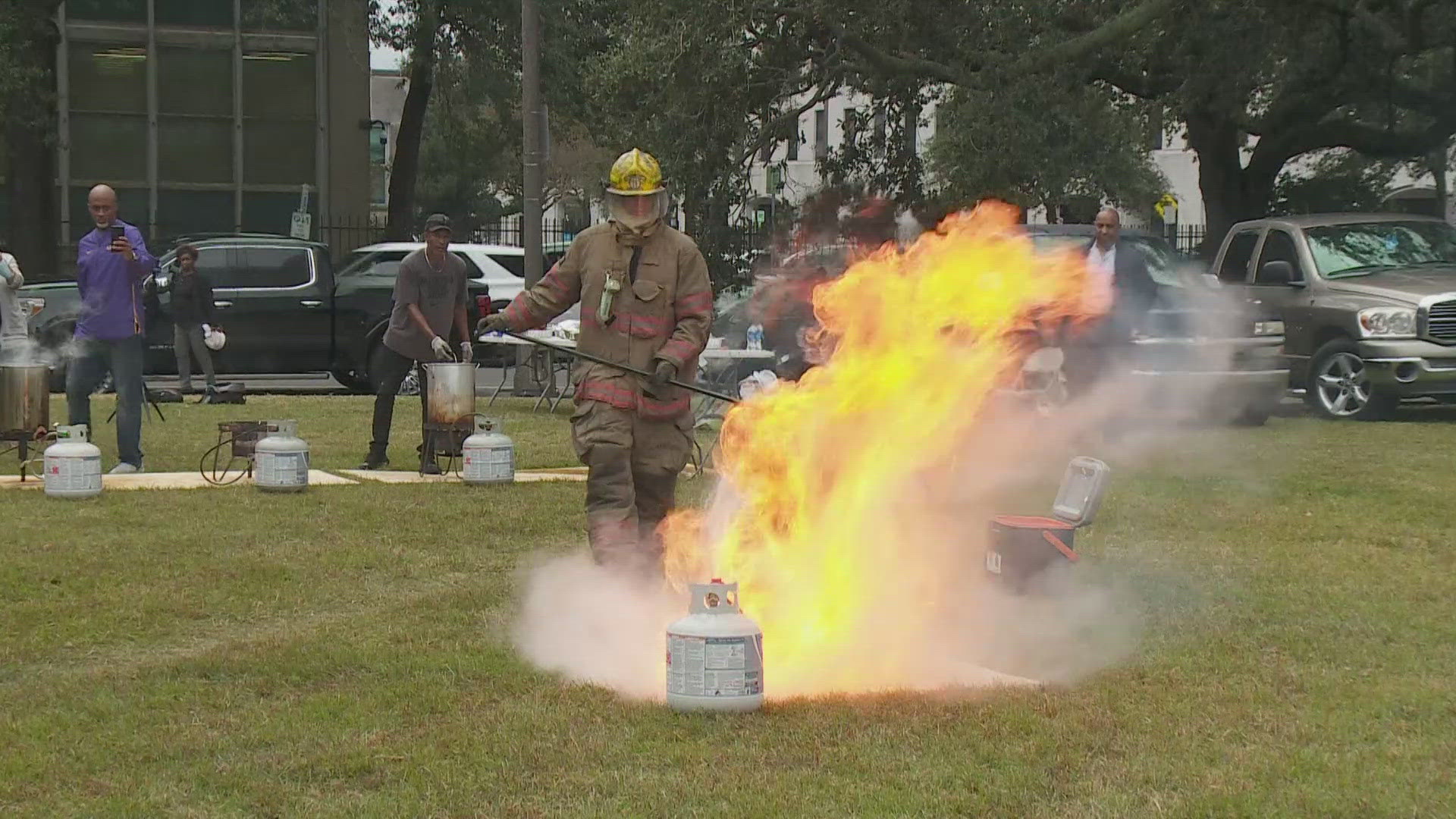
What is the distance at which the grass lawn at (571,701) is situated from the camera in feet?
16.4

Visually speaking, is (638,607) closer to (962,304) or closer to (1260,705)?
(962,304)

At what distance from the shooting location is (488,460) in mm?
11836

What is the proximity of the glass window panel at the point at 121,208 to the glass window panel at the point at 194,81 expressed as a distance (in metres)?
1.62

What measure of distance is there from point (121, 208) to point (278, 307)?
12.5 metres

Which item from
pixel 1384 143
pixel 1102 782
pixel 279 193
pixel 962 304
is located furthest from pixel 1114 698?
pixel 279 193

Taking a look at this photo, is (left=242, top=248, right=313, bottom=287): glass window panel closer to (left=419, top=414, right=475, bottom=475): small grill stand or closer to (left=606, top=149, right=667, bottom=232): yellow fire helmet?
(left=419, top=414, right=475, bottom=475): small grill stand

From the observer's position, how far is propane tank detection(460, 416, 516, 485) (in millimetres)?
11797

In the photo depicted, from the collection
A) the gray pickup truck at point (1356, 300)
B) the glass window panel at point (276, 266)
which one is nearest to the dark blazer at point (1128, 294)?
the gray pickup truck at point (1356, 300)

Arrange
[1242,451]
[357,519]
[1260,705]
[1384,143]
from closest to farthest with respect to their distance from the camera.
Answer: [1260,705]
[357,519]
[1242,451]
[1384,143]

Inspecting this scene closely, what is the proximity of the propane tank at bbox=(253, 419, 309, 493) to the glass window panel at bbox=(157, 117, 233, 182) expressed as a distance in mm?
22907

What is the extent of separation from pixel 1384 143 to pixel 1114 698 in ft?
67.3

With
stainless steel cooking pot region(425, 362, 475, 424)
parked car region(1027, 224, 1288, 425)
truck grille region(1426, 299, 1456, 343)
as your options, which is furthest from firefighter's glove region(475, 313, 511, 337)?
truck grille region(1426, 299, 1456, 343)

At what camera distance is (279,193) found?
33469 mm

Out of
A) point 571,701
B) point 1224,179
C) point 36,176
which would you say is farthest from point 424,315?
point 36,176
